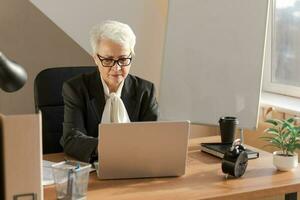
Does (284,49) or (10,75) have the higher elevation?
(284,49)

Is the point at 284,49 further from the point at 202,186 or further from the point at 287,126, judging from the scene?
the point at 202,186

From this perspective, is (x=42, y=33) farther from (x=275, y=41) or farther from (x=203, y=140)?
(x=275, y=41)

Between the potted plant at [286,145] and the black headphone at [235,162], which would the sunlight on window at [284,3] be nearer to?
the potted plant at [286,145]

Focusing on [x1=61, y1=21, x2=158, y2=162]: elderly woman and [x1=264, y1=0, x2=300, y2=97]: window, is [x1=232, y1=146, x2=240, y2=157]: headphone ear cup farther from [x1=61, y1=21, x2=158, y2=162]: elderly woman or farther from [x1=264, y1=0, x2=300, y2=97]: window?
[x1=264, y1=0, x2=300, y2=97]: window

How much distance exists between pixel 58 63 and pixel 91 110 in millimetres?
1062

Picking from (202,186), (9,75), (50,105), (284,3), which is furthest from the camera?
(284,3)

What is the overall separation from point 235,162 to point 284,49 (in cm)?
163

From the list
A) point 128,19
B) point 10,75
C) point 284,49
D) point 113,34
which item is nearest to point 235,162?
point 113,34

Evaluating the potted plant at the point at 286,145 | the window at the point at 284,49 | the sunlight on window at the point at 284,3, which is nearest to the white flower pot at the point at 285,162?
the potted plant at the point at 286,145

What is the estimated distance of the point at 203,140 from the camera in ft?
7.34

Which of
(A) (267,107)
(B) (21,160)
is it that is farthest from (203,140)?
(B) (21,160)

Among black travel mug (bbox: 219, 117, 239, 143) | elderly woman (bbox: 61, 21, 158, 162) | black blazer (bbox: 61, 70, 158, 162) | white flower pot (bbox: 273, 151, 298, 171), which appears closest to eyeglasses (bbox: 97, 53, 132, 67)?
elderly woman (bbox: 61, 21, 158, 162)

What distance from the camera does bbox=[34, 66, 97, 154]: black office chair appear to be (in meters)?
2.22

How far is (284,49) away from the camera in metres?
3.07
